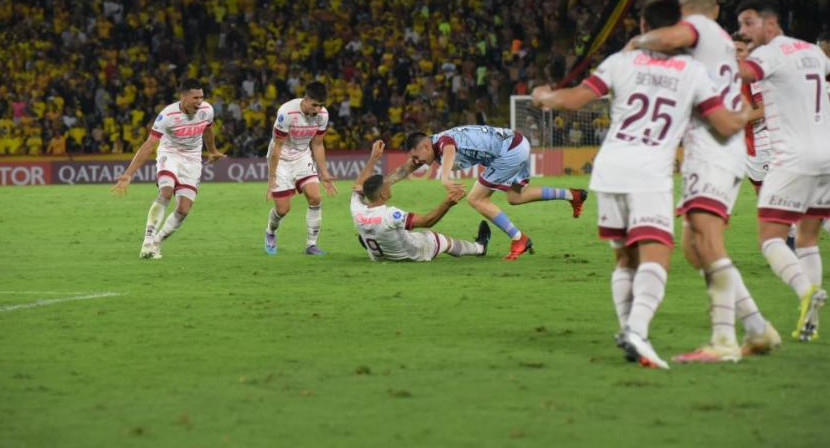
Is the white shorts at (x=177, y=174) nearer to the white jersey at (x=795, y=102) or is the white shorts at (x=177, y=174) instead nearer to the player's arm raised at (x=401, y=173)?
the player's arm raised at (x=401, y=173)

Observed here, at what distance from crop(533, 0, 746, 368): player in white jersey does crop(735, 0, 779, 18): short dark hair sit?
1.49m

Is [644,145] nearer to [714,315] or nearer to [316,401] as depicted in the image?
[714,315]

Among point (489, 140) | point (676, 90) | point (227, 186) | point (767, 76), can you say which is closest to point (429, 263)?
point (489, 140)

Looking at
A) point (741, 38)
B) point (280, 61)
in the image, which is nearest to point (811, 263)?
point (741, 38)

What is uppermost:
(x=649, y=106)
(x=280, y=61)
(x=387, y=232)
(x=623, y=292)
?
(x=649, y=106)

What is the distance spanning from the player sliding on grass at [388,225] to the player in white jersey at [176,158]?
2.77m

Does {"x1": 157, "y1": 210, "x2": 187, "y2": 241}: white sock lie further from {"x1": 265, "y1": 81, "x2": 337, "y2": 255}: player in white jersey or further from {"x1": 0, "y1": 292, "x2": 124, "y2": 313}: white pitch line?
{"x1": 0, "y1": 292, "x2": 124, "y2": 313}: white pitch line

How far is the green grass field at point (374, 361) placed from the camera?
6.55 m

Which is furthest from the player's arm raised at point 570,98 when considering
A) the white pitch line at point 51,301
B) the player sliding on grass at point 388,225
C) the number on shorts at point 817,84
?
the player sliding on grass at point 388,225

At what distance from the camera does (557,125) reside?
36.7m

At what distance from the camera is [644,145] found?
320 inches

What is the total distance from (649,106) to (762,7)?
186cm

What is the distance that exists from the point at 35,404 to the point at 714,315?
411cm

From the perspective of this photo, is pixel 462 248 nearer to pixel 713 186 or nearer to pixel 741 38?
pixel 741 38
